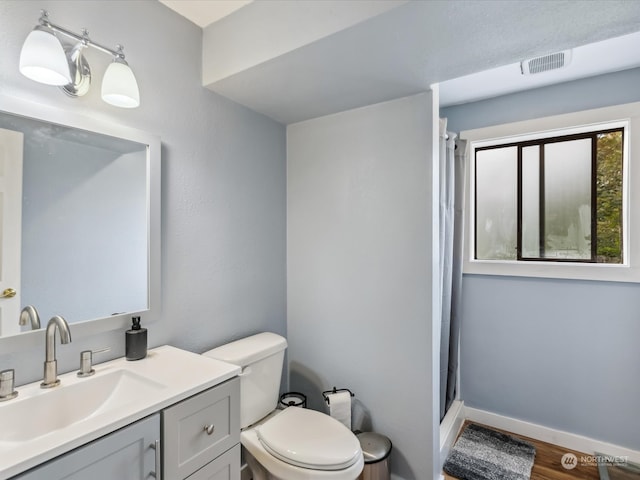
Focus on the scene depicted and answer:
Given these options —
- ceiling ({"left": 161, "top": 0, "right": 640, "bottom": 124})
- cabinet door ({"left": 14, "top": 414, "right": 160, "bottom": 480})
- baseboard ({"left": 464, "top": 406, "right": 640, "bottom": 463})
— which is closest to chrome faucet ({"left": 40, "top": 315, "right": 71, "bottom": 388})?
cabinet door ({"left": 14, "top": 414, "right": 160, "bottom": 480})

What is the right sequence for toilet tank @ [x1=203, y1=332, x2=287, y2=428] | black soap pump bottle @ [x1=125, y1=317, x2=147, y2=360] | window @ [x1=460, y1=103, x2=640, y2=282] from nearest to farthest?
black soap pump bottle @ [x1=125, y1=317, x2=147, y2=360] < toilet tank @ [x1=203, y1=332, x2=287, y2=428] < window @ [x1=460, y1=103, x2=640, y2=282]

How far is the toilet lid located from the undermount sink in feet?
2.05

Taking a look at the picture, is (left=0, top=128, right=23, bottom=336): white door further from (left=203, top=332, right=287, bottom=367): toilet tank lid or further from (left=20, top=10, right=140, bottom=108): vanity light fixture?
(left=203, top=332, right=287, bottom=367): toilet tank lid

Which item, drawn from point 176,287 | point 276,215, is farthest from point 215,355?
point 276,215

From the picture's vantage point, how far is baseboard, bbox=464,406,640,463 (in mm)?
1972

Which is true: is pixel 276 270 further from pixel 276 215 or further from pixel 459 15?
pixel 459 15

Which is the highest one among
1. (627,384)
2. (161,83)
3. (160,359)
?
(161,83)

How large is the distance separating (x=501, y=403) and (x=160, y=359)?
229cm

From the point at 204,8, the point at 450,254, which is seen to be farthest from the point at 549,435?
the point at 204,8

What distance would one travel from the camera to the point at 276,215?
6.95 feet

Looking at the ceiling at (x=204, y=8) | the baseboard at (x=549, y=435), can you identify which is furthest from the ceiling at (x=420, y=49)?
the baseboard at (x=549, y=435)

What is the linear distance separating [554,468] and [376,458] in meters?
1.19

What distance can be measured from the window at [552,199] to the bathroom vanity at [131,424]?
2160 mm

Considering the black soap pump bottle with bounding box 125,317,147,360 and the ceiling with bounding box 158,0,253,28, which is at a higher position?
the ceiling with bounding box 158,0,253,28
